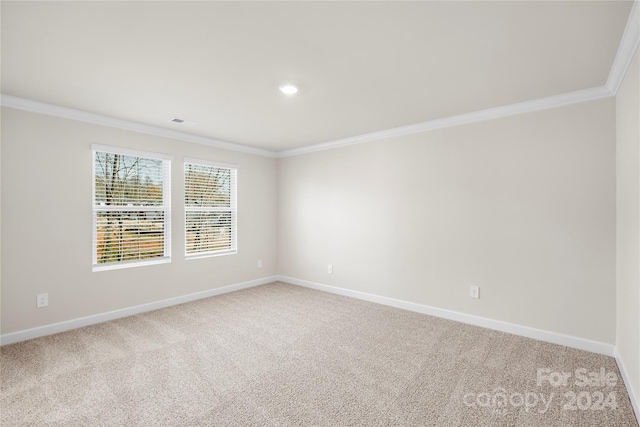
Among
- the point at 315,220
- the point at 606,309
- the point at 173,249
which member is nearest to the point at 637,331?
the point at 606,309

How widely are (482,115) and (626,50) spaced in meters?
1.32

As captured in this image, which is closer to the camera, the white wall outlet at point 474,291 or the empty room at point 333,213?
the empty room at point 333,213

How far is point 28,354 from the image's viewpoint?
2711mm

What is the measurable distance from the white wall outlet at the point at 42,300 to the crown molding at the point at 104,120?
5.95 feet

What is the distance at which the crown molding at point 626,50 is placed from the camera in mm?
1697

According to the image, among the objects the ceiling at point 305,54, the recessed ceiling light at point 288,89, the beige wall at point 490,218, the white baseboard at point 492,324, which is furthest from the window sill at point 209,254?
the recessed ceiling light at point 288,89


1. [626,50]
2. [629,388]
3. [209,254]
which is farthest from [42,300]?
[626,50]

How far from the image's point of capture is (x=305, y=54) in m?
2.12

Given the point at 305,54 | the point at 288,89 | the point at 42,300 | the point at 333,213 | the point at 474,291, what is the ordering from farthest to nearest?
the point at 333,213 → the point at 474,291 → the point at 42,300 → the point at 288,89 → the point at 305,54

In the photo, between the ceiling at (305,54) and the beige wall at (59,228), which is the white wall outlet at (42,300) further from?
the ceiling at (305,54)

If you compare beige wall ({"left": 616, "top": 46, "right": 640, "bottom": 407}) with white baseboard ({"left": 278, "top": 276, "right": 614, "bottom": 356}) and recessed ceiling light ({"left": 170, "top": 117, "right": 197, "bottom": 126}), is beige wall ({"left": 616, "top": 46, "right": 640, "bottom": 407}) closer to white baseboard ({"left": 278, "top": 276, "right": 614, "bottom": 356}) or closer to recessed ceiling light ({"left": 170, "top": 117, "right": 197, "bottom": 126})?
white baseboard ({"left": 278, "top": 276, "right": 614, "bottom": 356})

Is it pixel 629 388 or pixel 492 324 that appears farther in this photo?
pixel 492 324

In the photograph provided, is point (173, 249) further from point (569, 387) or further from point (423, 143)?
point (569, 387)

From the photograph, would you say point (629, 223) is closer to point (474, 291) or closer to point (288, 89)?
point (474, 291)
